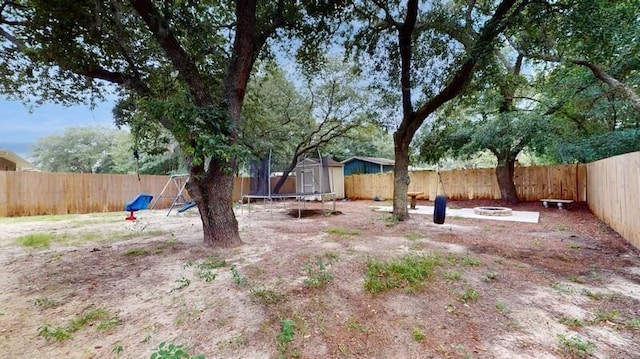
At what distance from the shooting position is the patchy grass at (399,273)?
273 cm

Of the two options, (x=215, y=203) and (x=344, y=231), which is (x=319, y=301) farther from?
(x=344, y=231)

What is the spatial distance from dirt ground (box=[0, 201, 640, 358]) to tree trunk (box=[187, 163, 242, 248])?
252 millimetres

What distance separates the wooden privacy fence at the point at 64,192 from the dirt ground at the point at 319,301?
5.72m

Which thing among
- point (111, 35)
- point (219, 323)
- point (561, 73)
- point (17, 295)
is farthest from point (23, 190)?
point (561, 73)

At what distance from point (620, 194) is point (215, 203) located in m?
6.50

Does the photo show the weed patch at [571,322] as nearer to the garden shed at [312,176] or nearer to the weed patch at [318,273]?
the weed patch at [318,273]

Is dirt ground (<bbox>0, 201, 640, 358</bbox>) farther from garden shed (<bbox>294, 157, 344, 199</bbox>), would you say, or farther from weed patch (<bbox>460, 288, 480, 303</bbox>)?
garden shed (<bbox>294, 157, 344, 199</bbox>)

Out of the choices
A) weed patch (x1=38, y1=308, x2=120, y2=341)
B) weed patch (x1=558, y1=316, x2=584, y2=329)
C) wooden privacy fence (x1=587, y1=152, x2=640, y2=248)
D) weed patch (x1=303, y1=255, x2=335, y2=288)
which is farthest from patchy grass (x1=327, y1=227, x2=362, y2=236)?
wooden privacy fence (x1=587, y1=152, x2=640, y2=248)

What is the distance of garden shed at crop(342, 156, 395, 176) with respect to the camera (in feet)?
57.2

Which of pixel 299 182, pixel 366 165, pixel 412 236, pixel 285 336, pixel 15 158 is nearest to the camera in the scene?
pixel 285 336

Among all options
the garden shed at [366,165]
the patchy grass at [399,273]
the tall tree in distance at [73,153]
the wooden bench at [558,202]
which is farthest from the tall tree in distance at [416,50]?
the tall tree in distance at [73,153]

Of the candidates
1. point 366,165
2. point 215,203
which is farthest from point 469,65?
point 366,165

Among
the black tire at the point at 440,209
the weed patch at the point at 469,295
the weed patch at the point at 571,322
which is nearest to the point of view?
the weed patch at the point at 571,322

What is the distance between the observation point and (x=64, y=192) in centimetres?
945
